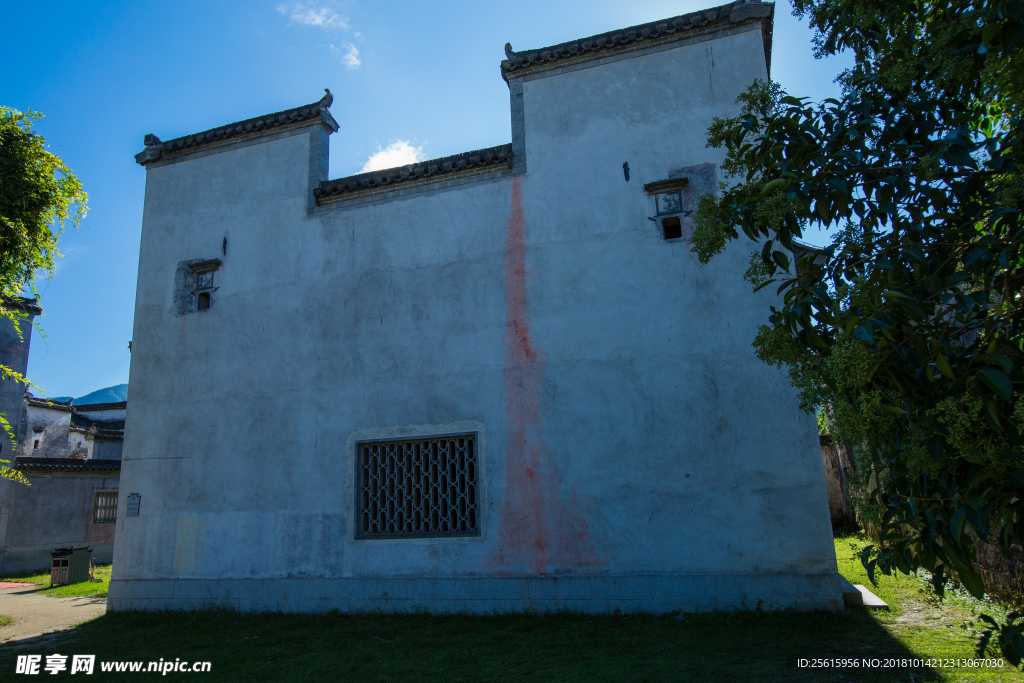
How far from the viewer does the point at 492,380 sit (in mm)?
7852

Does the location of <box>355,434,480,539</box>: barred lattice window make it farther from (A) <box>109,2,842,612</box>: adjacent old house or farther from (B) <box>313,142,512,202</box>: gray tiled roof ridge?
(B) <box>313,142,512,202</box>: gray tiled roof ridge

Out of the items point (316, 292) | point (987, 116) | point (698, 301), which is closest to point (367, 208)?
point (316, 292)

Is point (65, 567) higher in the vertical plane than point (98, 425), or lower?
lower

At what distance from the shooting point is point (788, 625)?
606cm

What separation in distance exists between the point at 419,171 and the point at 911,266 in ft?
22.2

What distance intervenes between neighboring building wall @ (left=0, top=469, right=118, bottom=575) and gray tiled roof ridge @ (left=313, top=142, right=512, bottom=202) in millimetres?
12672

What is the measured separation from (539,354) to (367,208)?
11.3ft

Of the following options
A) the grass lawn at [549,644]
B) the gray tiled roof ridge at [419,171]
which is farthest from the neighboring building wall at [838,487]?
the gray tiled roof ridge at [419,171]

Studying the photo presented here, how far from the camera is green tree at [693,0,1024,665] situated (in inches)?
97.4

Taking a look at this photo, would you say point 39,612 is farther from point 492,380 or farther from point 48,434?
point 48,434

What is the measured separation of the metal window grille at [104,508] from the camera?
1711cm

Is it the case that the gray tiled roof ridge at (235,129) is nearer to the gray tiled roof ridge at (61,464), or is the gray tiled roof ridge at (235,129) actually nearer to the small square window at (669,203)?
the small square window at (669,203)

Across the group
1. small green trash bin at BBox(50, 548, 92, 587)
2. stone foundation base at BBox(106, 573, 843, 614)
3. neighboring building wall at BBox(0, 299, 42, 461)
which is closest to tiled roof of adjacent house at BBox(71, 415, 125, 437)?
neighboring building wall at BBox(0, 299, 42, 461)

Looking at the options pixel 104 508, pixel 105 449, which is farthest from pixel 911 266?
pixel 105 449
